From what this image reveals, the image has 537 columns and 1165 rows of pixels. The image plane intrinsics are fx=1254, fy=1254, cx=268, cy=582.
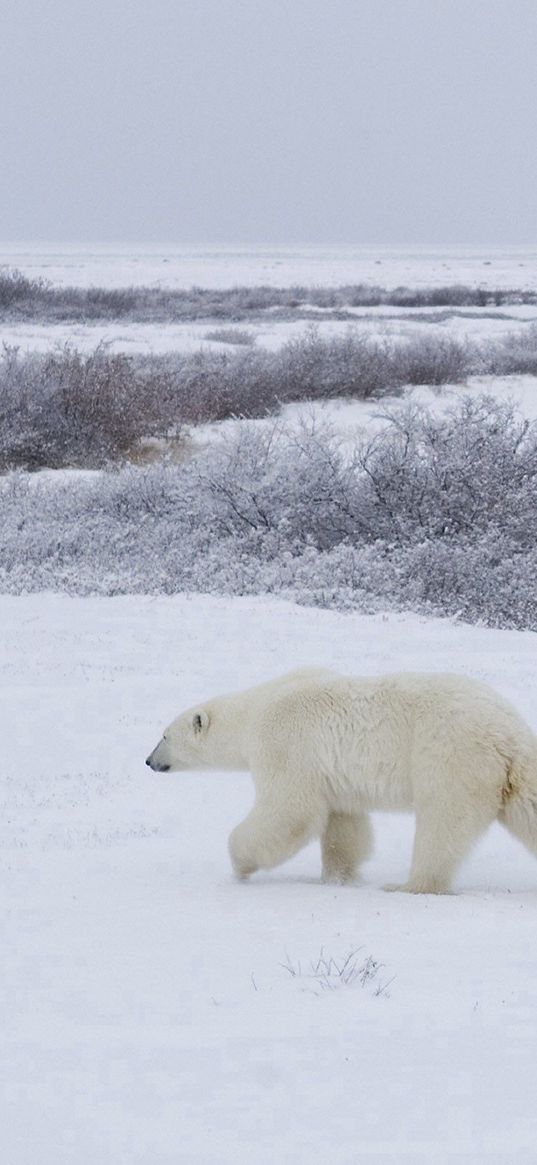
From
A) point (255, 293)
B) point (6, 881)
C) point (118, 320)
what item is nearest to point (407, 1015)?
point (6, 881)

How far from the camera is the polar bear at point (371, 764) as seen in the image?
455 centimetres

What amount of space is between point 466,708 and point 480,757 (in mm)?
215

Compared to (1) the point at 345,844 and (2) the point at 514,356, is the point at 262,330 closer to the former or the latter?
(2) the point at 514,356

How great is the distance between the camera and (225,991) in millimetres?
3441

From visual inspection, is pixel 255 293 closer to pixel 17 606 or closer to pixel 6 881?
pixel 17 606

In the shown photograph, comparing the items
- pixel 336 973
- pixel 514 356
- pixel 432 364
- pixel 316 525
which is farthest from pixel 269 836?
pixel 514 356

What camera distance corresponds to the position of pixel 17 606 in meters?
11.2

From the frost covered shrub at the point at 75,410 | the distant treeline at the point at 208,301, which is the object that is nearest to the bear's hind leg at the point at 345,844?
the frost covered shrub at the point at 75,410

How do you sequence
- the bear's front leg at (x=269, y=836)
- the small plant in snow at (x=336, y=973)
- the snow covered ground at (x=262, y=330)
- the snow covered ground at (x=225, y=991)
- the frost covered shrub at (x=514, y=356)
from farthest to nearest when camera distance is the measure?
the snow covered ground at (x=262, y=330)
the frost covered shrub at (x=514, y=356)
the bear's front leg at (x=269, y=836)
the small plant in snow at (x=336, y=973)
the snow covered ground at (x=225, y=991)

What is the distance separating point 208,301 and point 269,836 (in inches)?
1536

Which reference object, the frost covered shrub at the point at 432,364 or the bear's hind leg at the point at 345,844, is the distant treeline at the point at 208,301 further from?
the bear's hind leg at the point at 345,844

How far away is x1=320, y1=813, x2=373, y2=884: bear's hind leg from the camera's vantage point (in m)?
5.03

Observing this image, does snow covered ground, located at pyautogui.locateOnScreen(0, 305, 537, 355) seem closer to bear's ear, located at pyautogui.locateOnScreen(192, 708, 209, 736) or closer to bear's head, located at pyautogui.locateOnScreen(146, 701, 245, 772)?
bear's head, located at pyautogui.locateOnScreen(146, 701, 245, 772)

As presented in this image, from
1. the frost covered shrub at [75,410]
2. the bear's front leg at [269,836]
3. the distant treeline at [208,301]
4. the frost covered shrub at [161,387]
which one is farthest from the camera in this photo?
the distant treeline at [208,301]
